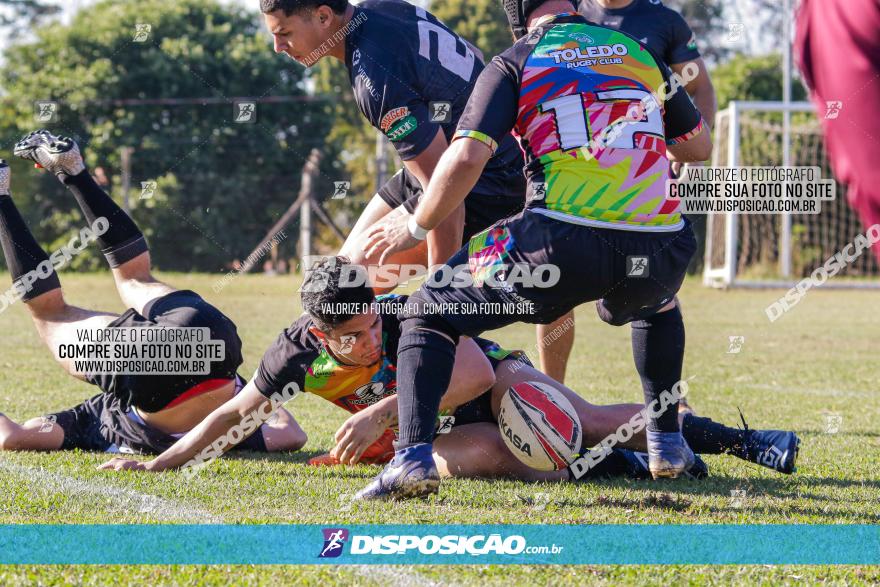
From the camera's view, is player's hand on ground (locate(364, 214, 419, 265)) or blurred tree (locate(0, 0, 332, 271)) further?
blurred tree (locate(0, 0, 332, 271))

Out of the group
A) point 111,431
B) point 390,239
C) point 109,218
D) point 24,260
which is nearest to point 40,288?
point 24,260

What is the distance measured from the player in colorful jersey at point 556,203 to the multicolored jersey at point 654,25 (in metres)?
2.34

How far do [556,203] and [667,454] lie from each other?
1260 mm

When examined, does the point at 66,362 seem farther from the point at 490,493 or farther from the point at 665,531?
the point at 665,531

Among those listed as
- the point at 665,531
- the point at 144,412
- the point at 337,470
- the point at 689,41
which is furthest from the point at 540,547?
the point at 689,41

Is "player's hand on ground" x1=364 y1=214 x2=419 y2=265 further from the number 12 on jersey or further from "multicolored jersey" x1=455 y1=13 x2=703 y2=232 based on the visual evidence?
the number 12 on jersey

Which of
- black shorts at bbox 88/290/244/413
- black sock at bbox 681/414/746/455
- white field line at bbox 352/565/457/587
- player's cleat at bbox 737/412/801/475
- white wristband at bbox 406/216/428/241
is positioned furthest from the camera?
black shorts at bbox 88/290/244/413

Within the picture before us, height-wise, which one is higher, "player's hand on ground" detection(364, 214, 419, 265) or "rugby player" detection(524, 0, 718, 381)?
"rugby player" detection(524, 0, 718, 381)

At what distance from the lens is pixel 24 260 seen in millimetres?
5672

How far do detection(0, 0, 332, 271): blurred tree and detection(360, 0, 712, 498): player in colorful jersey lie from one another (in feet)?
66.7

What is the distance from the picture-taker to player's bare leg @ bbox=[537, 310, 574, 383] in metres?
6.12

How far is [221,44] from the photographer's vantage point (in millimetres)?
26297

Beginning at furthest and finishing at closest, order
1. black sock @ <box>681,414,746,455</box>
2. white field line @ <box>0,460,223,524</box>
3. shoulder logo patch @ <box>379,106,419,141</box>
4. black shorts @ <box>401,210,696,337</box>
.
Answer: black sock @ <box>681,414,746,455</box> → shoulder logo patch @ <box>379,106,419,141</box> → black shorts @ <box>401,210,696,337</box> → white field line @ <box>0,460,223,524</box>

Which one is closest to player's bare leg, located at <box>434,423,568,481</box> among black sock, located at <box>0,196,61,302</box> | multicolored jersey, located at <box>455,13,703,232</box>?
multicolored jersey, located at <box>455,13,703,232</box>
